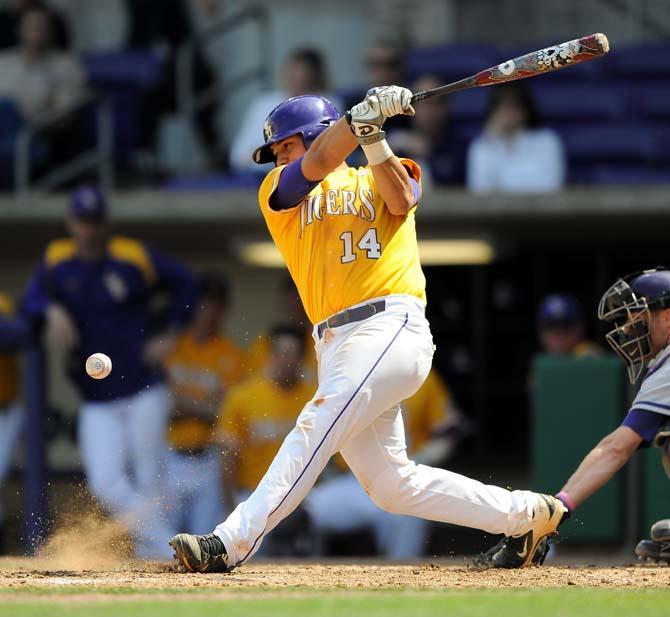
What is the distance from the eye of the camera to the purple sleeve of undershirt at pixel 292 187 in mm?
5242

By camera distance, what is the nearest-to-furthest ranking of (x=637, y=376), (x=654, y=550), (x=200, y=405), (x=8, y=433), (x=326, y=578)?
(x=326, y=578)
(x=637, y=376)
(x=654, y=550)
(x=200, y=405)
(x=8, y=433)

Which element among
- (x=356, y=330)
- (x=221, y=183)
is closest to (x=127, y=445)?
(x=221, y=183)

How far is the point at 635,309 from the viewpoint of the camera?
5668mm

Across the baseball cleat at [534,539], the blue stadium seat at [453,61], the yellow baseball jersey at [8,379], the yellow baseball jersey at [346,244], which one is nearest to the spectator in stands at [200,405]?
the yellow baseball jersey at [8,379]

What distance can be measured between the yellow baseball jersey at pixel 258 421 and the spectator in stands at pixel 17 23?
11.1 feet

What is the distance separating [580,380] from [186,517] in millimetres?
2366

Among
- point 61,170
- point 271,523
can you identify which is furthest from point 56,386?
point 271,523

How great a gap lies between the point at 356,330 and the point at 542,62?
3.72 feet

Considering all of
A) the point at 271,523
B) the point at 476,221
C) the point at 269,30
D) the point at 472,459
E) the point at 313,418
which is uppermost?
the point at 269,30

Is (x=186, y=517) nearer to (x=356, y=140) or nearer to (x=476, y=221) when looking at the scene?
(x=476, y=221)

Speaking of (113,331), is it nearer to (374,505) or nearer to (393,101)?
(374,505)

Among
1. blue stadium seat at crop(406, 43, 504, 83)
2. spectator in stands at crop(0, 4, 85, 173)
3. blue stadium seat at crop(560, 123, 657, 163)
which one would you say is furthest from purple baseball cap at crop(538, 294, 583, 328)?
spectator in stands at crop(0, 4, 85, 173)

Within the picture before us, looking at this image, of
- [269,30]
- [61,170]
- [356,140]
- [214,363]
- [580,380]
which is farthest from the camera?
[269,30]

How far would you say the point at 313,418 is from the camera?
5219 mm
